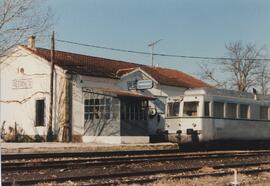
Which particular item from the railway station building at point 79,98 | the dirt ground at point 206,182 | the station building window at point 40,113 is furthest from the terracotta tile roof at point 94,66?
the dirt ground at point 206,182

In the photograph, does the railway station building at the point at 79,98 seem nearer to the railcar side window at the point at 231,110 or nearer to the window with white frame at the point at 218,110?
the railcar side window at the point at 231,110

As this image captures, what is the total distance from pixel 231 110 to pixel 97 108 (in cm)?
1031

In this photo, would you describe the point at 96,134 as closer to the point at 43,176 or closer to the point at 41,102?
the point at 41,102

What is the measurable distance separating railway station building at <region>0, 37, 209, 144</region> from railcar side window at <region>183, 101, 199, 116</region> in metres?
6.76

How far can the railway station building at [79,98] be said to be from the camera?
31.7m

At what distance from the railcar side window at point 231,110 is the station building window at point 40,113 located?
14.2 meters

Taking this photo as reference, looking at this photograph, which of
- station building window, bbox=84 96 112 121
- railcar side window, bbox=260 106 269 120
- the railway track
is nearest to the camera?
the railway track

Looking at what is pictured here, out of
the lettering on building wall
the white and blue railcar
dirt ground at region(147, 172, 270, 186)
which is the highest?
the lettering on building wall

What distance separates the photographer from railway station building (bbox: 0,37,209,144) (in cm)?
3170

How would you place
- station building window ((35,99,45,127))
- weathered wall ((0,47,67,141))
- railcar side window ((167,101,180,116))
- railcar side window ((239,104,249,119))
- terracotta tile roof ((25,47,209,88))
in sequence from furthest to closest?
station building window ((35,99,45,127)), terracotta tile roof ((25,47,209,88)), weathered wall ((0,47,67,141)), railcar side window ((239,104,249,119)), railcar side window ((167,101,180,116))

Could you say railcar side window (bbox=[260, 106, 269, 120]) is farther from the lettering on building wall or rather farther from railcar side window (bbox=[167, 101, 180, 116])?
the lettering on building wall

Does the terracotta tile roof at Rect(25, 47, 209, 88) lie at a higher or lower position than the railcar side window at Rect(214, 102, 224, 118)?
higher

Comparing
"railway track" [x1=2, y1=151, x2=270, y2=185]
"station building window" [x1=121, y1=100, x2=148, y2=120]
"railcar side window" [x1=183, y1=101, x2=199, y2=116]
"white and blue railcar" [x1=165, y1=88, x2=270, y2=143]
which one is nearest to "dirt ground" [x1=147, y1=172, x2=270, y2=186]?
"railway track" [x1=2, y1=151, x2=270, y2=185]

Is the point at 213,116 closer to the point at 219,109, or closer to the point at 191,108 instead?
the point at 219,109
